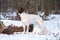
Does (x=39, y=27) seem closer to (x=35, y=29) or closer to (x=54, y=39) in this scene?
(x=35, y=29)

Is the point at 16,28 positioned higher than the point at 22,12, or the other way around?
the point at 22,12

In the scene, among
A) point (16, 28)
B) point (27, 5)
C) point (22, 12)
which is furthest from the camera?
point (27, 5)

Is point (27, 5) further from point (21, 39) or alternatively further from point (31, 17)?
point (21, 39)

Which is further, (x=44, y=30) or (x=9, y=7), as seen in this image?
(x=9, y=7)

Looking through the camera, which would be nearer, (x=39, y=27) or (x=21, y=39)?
(x=21, y=39)

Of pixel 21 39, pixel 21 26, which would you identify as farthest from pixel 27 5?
pixel 21 39

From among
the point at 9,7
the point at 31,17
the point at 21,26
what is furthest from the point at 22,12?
the point at 9,7

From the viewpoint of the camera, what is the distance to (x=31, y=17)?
862 centimetres

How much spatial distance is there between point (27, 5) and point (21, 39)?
263 inches

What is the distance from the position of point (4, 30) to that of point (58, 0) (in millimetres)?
14641

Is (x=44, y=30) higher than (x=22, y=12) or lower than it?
lower

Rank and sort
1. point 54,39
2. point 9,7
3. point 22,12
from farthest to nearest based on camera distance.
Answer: point 9,7 → point 22,12 → point 54,39

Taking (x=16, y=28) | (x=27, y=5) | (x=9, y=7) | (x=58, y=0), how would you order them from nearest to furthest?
(x=16, y=28)
(x=27, y=5)
(x=9, y=7)
(x=58, y=0)

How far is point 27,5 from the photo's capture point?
13656 millimetres
